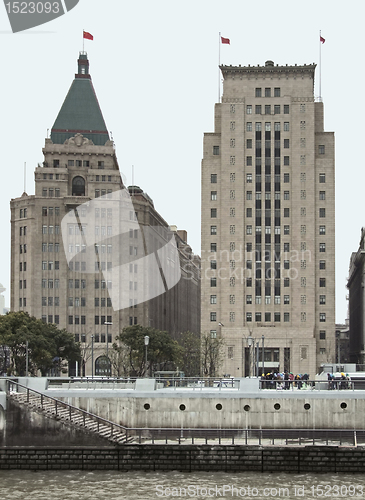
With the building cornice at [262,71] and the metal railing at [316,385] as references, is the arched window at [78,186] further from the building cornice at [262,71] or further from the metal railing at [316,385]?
the metal railing at [316,385]

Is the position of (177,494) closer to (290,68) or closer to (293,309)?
(293,309)

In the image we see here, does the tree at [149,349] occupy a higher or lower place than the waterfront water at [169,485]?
higher

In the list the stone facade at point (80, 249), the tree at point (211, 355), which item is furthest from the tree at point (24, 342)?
the stone facade at point (80, 249)

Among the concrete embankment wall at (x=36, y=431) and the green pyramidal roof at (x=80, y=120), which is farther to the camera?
the green pyramidal roof at (x=80, y=120)

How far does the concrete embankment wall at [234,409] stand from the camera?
2431 inches

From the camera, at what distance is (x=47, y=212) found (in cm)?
16038

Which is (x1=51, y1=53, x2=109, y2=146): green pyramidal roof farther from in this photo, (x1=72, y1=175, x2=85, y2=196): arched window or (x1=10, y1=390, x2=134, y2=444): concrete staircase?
(x1=10, y1=390, x2=134, y2=444): concrete staircase

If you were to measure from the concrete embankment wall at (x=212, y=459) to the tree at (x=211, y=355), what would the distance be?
75.9 meters

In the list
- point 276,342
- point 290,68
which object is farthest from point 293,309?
point 290,68

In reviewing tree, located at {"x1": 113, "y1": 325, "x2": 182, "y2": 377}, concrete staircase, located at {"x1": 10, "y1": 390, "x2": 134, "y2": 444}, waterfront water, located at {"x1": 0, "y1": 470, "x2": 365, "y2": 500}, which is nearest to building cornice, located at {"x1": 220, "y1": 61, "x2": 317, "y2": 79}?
tree, located at {"x1": 113, "y1": 325, "x2": 182, "y2": 377}

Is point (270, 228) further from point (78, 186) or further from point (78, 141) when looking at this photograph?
point (78, 141)

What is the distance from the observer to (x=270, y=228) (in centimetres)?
14875

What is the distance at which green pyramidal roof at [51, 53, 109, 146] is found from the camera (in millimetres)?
169625

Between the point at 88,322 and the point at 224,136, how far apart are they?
43.2 metres
